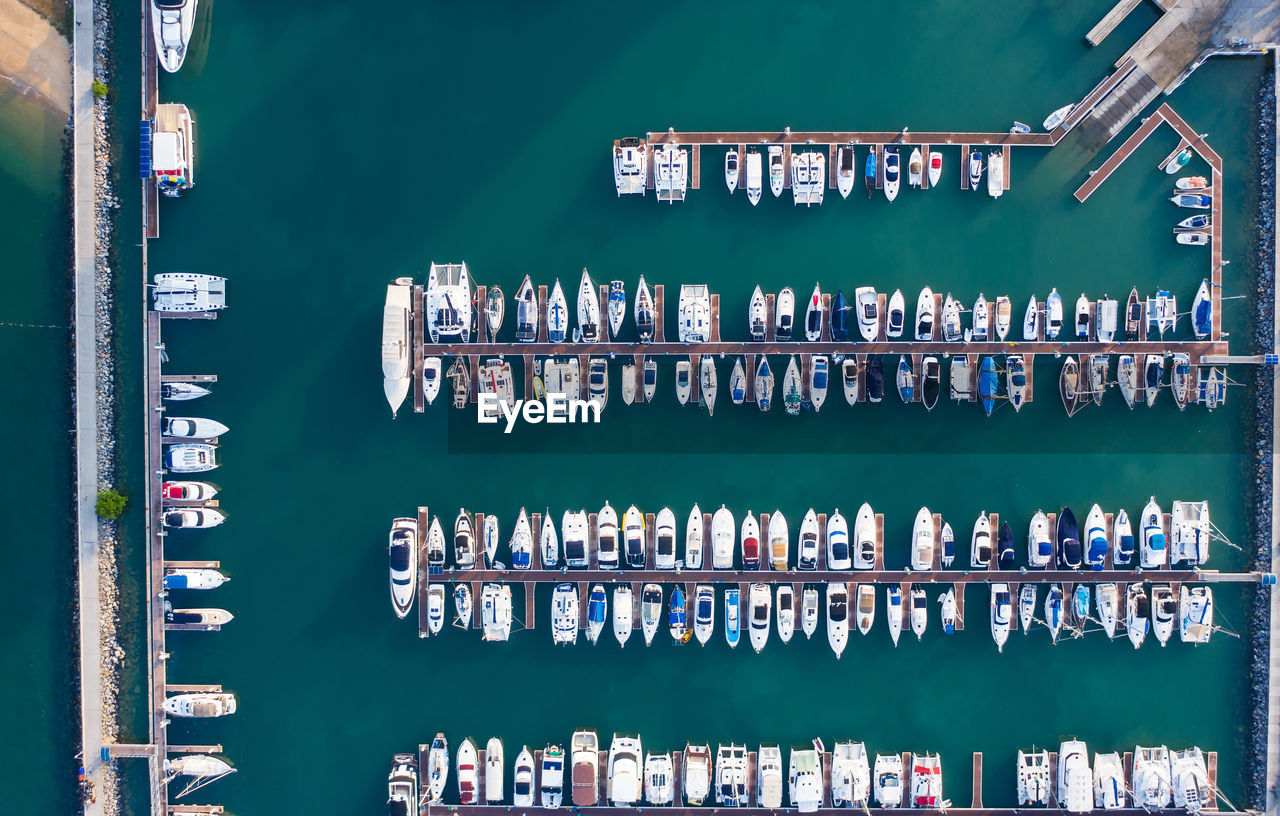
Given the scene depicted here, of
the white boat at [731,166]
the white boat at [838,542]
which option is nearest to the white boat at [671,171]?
the white boat at [731,166]

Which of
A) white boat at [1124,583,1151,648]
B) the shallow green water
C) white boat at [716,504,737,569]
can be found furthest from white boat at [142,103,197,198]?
white boat at [1124,583,1151,648]

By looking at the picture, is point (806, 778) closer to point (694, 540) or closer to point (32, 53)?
point (694, 540)

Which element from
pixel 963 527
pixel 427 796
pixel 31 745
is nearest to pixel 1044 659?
pixel 963 527

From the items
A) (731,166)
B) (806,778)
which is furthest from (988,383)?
(806,778)

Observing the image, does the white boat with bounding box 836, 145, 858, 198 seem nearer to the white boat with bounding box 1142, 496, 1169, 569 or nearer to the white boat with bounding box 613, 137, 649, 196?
the white boat with bounding box 613, 137, 649, 196

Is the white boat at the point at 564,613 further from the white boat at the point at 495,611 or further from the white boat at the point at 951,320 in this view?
the white boat at the point at 951,320
